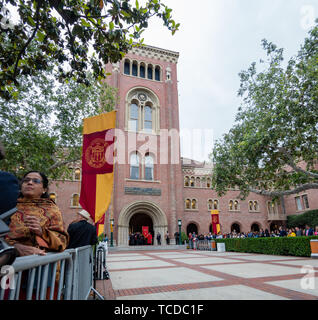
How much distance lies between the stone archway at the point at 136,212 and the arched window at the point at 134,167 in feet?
9.99

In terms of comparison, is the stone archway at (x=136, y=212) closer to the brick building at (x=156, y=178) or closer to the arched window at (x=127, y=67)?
the brick building at (x=156, y=178)

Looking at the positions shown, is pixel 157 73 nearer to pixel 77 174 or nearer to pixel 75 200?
pixel 77 174

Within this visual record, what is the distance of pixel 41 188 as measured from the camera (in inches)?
101

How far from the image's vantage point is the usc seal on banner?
16.9ft

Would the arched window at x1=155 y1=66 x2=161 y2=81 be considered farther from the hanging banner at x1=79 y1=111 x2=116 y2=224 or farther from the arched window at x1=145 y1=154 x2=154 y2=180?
the hanging banner at x1=79 y1=111 x2=116 y2=224

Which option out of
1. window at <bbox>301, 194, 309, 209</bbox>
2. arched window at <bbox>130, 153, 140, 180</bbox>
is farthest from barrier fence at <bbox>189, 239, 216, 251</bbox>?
window at <bbox>301, 194, 309, 209</bbox>

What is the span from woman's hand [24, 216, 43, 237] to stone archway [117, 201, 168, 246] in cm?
2145

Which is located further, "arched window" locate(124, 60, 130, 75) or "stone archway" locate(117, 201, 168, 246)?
"arched window" locate(124, 60, 130, 75)

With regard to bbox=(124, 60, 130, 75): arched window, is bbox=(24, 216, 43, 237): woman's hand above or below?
below

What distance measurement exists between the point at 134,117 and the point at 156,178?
25.5 ft

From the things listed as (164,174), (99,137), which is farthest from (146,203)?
(99,137)

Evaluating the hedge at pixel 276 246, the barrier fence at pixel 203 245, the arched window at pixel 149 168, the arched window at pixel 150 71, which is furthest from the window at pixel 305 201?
the arched window at pixel 150 71

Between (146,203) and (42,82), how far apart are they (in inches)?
619

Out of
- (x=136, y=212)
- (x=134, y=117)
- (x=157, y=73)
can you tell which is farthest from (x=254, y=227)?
(x=157, y=73)
